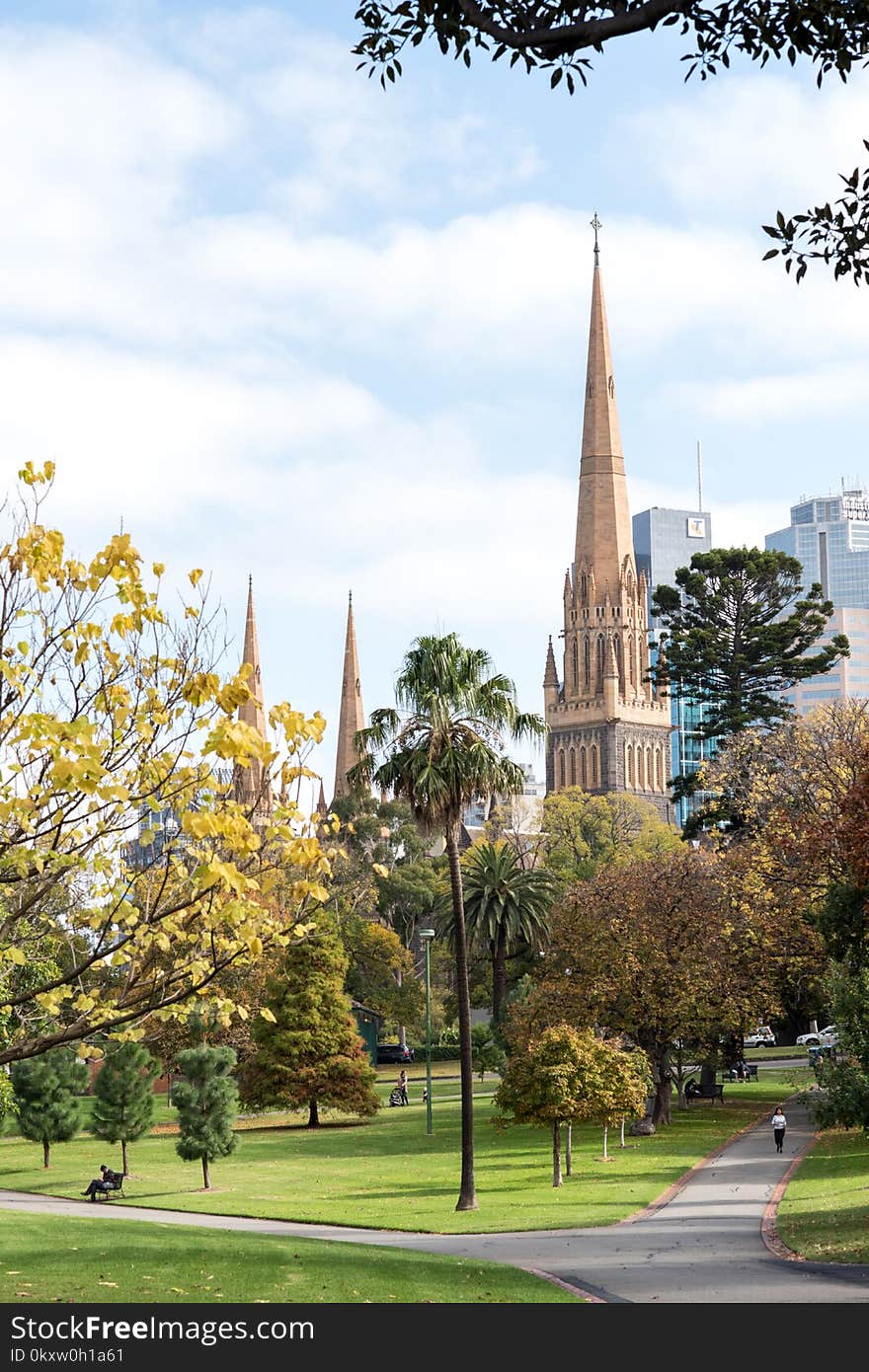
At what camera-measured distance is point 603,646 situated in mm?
127375

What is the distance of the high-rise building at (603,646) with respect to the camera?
124 metres

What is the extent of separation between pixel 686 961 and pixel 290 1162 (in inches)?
484

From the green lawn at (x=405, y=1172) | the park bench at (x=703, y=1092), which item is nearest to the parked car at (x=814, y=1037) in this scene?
the green lawn at (x=405, y=1172)

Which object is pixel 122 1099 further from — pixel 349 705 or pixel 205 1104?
pixel 349 705

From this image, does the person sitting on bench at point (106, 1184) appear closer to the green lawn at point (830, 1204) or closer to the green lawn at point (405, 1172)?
the green lawn at point (405, 1172)

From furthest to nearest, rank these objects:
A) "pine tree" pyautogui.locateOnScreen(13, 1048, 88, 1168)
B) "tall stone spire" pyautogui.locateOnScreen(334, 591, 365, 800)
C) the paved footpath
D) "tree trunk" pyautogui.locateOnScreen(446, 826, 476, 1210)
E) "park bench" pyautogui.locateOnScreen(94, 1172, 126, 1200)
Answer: "tall stone spire" pyautogui.locateOnScreen(334, 591, 365, 800) → "pine tree" pyautogui.locateOnScreen(13, 1048, 88, 1168) → "park bench" pyautogui.locateOnScreen(94, 1172, 126, 1200) → "tree trunk" pyautogui.locateOnScreen(446, 826, 476, 1210) → the paved footpath

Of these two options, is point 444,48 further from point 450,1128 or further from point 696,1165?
point 450,1128

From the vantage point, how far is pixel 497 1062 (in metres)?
51.8

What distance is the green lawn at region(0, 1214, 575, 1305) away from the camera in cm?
1602

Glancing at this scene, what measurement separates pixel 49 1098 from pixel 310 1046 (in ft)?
35.5

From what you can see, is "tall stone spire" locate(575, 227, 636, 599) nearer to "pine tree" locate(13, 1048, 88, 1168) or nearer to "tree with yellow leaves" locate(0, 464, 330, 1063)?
"pine tree" locate(13, 1048, 88, 1168)

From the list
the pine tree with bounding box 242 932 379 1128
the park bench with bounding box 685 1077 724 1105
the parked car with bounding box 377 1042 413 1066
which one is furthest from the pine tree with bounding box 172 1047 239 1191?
the parked car with bounding box 377 1042 413 1066

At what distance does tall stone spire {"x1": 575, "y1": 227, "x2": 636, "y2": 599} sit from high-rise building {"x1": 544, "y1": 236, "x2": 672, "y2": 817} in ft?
0.26
